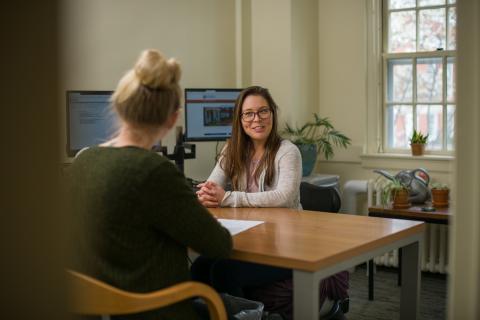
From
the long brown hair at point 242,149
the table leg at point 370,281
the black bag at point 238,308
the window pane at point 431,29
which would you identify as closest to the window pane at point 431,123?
the window pane at point 431,29

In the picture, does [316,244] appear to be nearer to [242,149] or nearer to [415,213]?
[242,149]

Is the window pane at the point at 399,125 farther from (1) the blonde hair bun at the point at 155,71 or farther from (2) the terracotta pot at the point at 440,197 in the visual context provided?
(1) the blonde hair bun at the point at 155,71

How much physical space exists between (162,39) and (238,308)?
2652mm

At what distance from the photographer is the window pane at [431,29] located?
14.2ft

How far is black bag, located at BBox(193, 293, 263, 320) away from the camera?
1896mm

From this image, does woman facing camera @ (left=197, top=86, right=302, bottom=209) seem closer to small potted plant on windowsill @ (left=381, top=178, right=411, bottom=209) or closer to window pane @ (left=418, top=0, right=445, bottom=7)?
small potted plant on windowsill @ (left=381, top=178, right=411, bottom=209)

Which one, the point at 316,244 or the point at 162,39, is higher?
the point at 162,39

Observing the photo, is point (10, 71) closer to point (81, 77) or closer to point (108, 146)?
point (108, 146)

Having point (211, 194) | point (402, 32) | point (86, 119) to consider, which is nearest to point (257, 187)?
point (211, 194)

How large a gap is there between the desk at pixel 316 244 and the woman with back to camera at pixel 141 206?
0.18 m

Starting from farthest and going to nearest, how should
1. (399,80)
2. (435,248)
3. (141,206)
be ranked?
(399,80), (435,248), (141,206)

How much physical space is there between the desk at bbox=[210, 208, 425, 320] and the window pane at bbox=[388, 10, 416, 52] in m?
2.44

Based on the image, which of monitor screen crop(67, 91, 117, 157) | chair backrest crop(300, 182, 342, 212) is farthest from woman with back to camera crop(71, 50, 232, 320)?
monitor screen crop(67, 91, 117, 157)

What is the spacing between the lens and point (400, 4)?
451 centimetres
